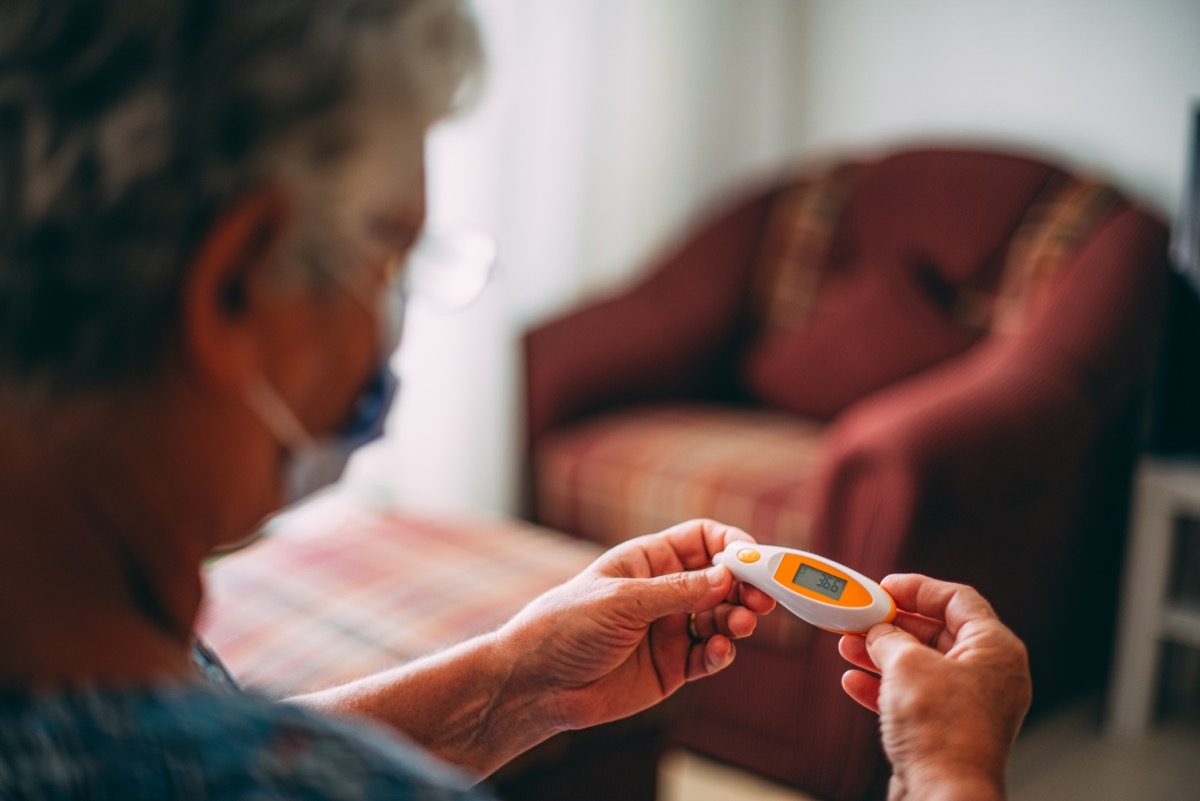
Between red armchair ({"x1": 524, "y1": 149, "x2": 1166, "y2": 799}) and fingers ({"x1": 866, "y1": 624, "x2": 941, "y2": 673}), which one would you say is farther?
red armchair ({"x1": 524, "y1": 149, "x2": 1166, "y2": 799})

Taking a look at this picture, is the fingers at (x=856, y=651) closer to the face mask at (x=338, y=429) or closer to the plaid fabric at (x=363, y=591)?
the face mask at (x=338, y=429)

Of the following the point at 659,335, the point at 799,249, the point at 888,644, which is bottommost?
the point at 659,335

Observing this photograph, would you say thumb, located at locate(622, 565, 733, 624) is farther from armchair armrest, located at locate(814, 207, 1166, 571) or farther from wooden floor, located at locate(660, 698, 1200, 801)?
wooden floor, located at locate(660, 698, 1200, 801)

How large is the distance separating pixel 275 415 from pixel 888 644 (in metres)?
0.44

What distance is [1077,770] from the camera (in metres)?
1.94

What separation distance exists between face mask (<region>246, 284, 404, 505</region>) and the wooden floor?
131 centimetres

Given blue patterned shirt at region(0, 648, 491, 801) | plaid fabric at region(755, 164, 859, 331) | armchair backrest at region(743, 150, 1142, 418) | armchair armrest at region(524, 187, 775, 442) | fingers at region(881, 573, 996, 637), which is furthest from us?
plaid fabric at region(755, 164, 859, 331)

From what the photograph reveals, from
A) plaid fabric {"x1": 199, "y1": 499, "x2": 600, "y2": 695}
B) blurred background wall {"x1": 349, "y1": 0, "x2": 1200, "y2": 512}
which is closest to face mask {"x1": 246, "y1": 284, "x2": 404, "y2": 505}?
plaid fabric {"x1": 199, "y1": 499, "x2": 600, "y2": 695}

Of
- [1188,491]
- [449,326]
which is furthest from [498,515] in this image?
[1188,491]

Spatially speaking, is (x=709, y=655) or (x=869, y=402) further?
(x=869, y=402)

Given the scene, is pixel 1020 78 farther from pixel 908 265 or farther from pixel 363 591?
pixel 363 591

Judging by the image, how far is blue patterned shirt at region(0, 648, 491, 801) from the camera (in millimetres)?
471

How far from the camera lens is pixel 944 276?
95.7 inches

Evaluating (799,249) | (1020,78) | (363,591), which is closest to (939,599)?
(363,591)
